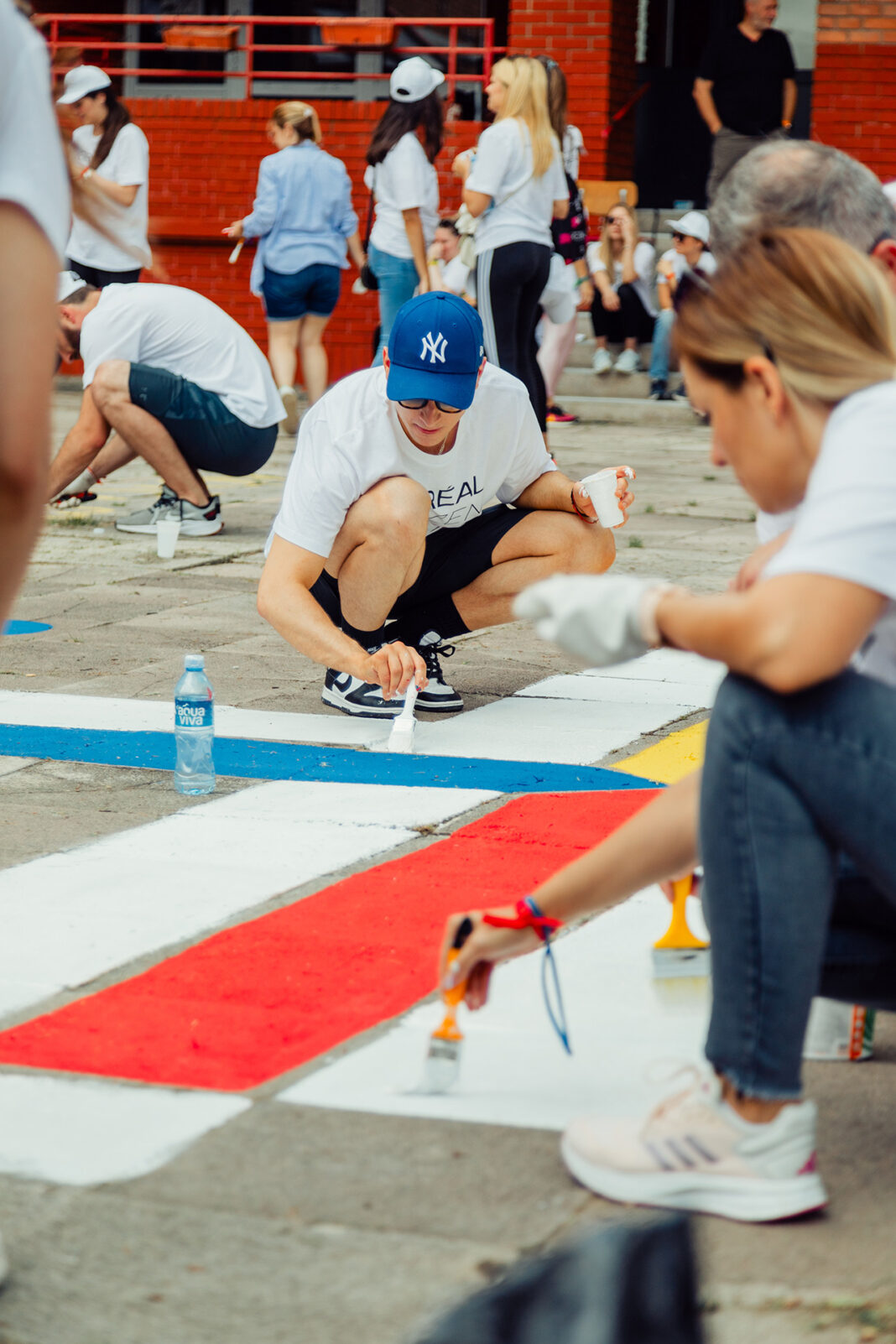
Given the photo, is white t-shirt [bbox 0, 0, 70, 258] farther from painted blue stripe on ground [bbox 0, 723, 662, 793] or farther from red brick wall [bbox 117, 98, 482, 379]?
red brick wall [bbox 117, 98, 482, 379]

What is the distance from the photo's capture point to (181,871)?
12.0 feet

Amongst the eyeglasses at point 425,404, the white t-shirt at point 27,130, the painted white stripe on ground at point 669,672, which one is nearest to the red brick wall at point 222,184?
the painted white stripe on ground at point 669,672

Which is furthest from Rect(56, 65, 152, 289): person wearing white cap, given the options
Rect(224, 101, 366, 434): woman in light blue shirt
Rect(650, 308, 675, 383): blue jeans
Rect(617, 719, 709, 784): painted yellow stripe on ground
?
Rect(617, 719, 709, 784): painted yellow stripe on ground

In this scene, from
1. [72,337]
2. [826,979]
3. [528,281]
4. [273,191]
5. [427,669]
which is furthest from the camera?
[273,191]

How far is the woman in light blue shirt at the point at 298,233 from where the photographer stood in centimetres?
1169

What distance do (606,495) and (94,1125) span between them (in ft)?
9.24

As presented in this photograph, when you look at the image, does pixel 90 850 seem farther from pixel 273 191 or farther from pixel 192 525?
pixel 273 191

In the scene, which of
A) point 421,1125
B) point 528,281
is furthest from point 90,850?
point 528,281

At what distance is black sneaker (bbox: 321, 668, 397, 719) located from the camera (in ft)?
16.3

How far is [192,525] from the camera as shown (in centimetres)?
820

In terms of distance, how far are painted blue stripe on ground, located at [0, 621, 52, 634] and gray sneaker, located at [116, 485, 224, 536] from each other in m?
1.93

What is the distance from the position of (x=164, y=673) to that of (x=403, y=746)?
114 centimetres

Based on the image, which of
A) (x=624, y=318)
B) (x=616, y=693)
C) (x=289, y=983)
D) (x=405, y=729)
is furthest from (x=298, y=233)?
(x=289, y=983)

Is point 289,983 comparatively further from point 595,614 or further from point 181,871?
point 595,614
